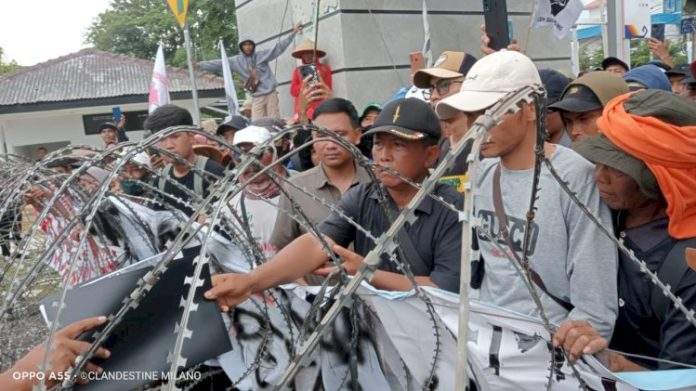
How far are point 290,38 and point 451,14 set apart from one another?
198cm

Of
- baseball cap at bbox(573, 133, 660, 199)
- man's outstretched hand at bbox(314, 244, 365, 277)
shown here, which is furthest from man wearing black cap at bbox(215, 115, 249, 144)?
baseball cap at bbox(573, 133, 660, 199)

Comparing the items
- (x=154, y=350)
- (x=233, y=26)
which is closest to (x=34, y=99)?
(x=233, y=26)

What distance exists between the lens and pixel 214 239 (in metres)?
2.93

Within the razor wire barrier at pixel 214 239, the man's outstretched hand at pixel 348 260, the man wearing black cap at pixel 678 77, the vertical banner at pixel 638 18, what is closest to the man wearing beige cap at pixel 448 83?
the razor wire barrier at pixel 214 239

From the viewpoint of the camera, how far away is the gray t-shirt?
6.42 ft

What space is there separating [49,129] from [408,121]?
27152 millimetres

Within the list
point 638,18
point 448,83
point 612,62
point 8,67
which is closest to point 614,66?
point 612,62

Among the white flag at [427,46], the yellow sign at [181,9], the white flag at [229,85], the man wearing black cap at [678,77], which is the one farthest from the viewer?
the white flag at [229,85]

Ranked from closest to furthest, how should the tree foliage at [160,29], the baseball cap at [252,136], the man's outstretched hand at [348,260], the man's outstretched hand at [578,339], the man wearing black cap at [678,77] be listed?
1. the man's outstretched hand at [578,339]
2. the man's outstretched hand at [348,260]
3. the baseball cap at [252,136]
4. the man wearing black cap at [678,77]
5. the tree foliage at [160,29]

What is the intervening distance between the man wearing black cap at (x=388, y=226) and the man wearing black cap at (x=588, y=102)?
91cm

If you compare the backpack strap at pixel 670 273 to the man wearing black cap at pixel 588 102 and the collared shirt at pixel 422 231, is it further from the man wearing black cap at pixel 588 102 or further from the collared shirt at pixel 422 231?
the man wearing black cap at pixel 588 102

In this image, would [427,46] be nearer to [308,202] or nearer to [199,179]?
[199,179]

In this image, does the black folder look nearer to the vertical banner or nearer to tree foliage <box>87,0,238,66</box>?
the vertical banner

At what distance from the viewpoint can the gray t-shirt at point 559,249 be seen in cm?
196
